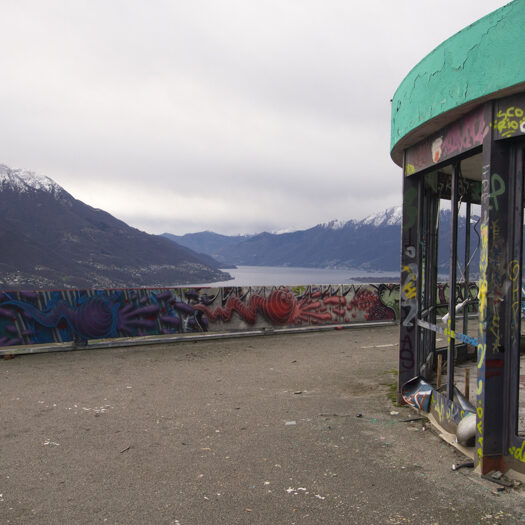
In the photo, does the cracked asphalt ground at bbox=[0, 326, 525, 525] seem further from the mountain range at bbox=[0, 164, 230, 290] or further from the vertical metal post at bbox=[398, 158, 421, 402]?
the mountain range at bbox=[0, 164, 230, 290]

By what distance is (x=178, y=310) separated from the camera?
12375 millimetres

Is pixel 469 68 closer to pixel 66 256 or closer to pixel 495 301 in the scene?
pixel 495 301

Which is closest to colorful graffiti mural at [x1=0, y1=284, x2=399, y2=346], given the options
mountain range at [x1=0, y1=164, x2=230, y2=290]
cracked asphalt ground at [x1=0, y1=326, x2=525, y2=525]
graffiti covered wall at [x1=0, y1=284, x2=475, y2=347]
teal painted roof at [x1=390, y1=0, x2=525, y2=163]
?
graffiti covered wall at [x1=0, y1=284, x2=475, y2=347]

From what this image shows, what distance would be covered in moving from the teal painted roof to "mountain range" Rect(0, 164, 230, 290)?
4535 inches

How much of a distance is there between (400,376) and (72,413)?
4788 millimetres

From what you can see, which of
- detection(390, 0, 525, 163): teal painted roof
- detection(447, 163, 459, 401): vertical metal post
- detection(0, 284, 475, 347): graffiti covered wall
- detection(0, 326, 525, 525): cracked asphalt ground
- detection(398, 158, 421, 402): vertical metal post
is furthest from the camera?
detection(0, 284, 475, 347): graffiti covered wall

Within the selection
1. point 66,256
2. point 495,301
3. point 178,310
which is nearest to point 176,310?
point 178,310

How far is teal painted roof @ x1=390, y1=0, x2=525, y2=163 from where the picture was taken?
3.88m

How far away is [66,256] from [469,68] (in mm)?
170195

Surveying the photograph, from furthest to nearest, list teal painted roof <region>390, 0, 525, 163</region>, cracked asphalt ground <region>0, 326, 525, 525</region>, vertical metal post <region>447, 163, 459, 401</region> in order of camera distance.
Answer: vertical metal post <region>447, 163, 459, 401</region> → teal painted roof <region>390, 0, 525, 163</region> → cracked asphalt ground <region>0, 326, 525, 525</region>

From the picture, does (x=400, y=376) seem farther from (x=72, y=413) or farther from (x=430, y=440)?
(x=72, y=413)

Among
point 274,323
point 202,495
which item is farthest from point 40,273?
point 202,495

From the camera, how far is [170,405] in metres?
6.66

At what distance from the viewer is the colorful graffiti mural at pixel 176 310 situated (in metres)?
10.7
